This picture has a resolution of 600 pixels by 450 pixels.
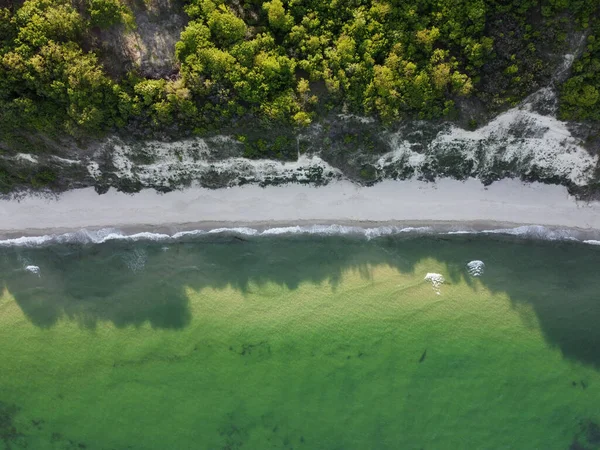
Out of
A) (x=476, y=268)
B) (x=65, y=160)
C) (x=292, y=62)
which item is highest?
(x=292, y=62)

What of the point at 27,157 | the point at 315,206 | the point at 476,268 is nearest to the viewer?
the point at 27,157

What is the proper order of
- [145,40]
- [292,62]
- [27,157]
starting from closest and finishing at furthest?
[145,40] < [292,62] < [27,157]

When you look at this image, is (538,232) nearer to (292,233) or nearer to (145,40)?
(292,233)

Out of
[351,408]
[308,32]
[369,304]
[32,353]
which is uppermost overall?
[308,32]

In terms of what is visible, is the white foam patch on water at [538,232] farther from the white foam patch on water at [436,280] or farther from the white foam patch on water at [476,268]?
the white foam patch on water at [436,280]

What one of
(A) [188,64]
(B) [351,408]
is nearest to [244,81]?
(A) [188,64]

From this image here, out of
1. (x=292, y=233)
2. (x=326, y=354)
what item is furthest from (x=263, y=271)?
(x=326, y=354)

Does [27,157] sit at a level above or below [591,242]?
above

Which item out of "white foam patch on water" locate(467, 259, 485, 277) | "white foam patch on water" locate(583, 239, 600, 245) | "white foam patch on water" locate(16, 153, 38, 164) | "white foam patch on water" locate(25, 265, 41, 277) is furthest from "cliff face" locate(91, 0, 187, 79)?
"white foam patch on water" locate(583, 239, 600, 245)

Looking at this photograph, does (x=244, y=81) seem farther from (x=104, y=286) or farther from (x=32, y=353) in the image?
(x=32, y=353)
